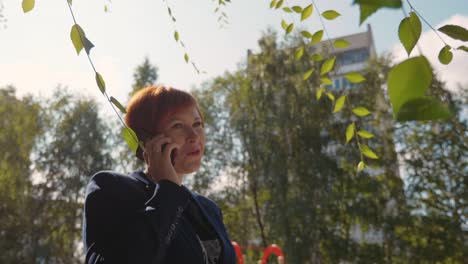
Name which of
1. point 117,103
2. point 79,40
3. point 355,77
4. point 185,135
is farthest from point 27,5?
point 185,135

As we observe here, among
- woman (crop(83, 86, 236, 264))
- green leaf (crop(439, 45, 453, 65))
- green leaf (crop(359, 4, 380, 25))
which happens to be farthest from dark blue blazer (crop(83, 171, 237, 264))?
green leaf (crop(359, 4, 380, 25))

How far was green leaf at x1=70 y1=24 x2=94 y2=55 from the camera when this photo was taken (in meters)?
0.69

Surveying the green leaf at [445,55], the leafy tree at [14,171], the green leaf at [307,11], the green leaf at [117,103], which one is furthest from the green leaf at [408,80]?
the leafy tree at [14,171]

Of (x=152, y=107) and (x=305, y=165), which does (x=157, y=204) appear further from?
(x=305, y=165)

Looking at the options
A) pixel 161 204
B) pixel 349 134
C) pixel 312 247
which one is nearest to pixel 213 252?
pixel 161 204

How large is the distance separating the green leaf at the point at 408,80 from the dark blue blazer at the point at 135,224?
115 cm

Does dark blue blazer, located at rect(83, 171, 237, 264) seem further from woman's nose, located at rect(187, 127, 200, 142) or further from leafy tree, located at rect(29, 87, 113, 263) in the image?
leafy tree, located at rect(29, 87, 113, 263)

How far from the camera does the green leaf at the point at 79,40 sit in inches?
27.0

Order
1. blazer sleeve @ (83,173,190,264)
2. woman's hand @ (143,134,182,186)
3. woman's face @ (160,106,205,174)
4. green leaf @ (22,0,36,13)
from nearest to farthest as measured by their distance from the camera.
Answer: green leaf @ (22,0,36,13), blazer sleeve @ (83,173,190,264), woman's hand @ (143,134,182,186), woman's face @ (160,106,205,174)

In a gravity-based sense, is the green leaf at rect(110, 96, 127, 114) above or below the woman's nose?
above

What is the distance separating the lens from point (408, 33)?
1.50 feet

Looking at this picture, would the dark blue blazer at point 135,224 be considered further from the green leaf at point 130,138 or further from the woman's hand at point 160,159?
the green leaf at point 130,138

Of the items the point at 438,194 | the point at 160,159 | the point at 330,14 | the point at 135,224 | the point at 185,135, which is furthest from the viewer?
the point at 438,194

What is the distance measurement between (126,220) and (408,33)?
1.18 meters
